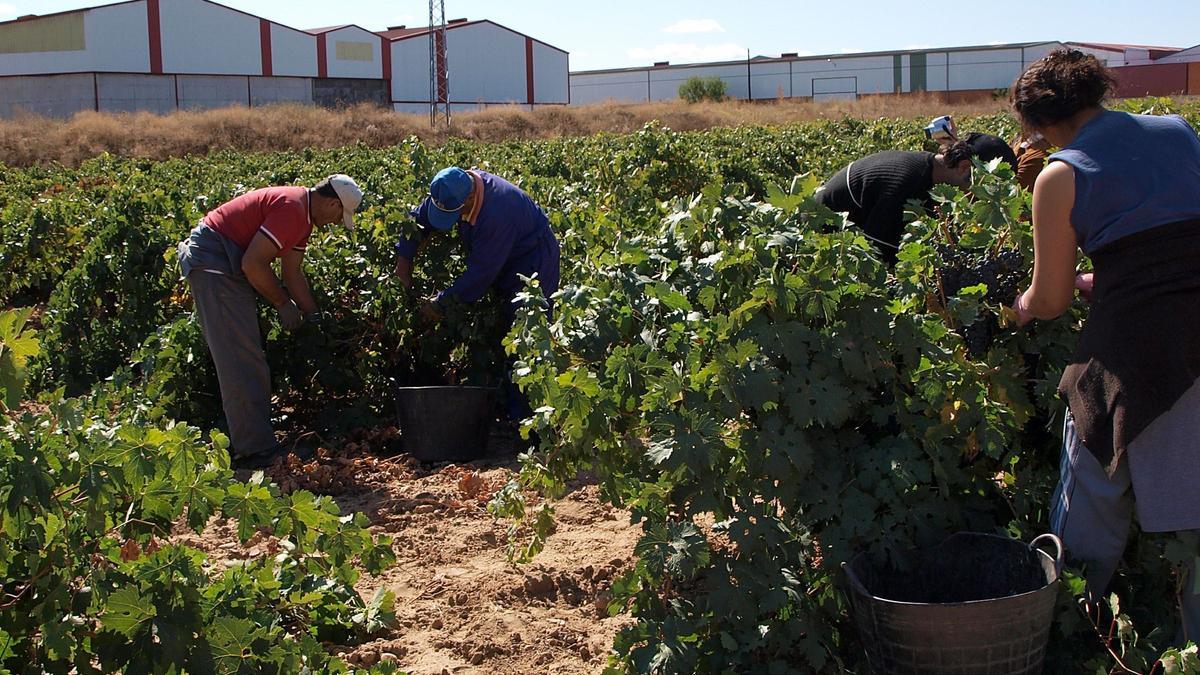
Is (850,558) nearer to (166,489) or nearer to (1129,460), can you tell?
(1129,460)

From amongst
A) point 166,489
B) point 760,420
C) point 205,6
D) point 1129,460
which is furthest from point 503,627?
point 205,6

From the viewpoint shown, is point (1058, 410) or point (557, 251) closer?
point (1058, 410)

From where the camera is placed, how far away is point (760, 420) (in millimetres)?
3059

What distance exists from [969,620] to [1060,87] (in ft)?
4.37

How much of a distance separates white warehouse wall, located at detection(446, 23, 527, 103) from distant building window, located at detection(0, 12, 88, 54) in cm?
1588

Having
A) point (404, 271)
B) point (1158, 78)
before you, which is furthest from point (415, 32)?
point (404, 271)

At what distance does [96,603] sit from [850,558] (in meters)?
1.81

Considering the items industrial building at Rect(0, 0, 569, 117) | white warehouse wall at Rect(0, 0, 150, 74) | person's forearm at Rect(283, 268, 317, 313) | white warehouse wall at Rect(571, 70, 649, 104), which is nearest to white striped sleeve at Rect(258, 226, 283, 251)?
person's forearm at Rect(283, 268, 317, 313)

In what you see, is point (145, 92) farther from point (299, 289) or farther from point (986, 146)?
point (986, 146)

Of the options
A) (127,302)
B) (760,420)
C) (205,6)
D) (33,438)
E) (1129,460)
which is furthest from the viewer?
(205,6)

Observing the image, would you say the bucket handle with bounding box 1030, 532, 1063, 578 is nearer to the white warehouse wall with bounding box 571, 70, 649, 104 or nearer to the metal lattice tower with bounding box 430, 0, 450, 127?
the metal lattice tower with bounding box 430, 0, 450, 127

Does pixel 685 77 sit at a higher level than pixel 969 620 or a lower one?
higher

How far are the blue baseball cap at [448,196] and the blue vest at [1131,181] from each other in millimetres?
3662

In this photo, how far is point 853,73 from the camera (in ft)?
227
